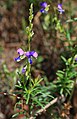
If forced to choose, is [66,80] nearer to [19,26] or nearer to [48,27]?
[48,27]

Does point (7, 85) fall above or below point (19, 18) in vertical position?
below

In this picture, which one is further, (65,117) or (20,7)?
(20,7)

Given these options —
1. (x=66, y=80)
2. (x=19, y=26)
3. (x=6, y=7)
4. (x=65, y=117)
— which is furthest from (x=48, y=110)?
(x=6, y=7)

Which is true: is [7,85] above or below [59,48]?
below

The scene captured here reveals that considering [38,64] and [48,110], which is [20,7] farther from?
[48,110]

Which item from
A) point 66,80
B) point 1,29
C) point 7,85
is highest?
point 1,29

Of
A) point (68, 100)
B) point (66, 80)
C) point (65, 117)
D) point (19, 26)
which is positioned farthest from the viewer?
point (19, 26)

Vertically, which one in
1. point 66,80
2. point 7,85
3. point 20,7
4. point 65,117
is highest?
point 20,7

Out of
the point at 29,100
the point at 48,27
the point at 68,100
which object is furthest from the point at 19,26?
the point at 29,100

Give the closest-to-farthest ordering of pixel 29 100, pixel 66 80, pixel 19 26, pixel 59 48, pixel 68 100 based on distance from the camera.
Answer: pixel 29 100 → pixel 66 80 → pixel 68 100 → pixel 59 48 → pixel 19 26
